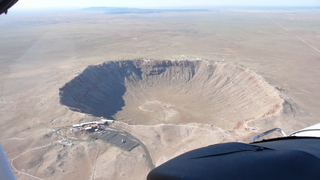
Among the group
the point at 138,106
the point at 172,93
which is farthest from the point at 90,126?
the point at 172,93

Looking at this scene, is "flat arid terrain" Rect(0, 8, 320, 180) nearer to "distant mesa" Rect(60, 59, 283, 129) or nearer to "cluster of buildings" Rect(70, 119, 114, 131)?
"distant mesa" Rect(60, 59, 283, 129)

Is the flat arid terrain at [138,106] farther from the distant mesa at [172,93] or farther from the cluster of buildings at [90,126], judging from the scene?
the cluster of buildings at [90,126]

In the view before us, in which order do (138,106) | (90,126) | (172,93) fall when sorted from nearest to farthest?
(90,126) → (138,106) → (172,93)

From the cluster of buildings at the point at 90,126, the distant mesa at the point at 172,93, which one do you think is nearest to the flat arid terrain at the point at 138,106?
the distant mesa at the point at 172,93

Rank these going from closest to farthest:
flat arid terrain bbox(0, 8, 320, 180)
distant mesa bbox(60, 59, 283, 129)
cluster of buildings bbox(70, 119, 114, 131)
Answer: flat arid terrain bbox(0, 8, 320, 180) < cluster of buildings bbox(70, 119, 114, 131) < distant mesa bbox(60, 59, 283, 129)

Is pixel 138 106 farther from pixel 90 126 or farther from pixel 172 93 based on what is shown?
pixel 90 126

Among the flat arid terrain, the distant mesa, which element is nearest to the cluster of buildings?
the flat arid terrain

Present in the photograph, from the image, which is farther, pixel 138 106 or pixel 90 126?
pixel 138 106

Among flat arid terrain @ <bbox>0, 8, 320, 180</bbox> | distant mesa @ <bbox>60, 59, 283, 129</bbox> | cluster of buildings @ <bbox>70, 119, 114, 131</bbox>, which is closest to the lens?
flat arid terrain @ <bbox>0, 8, 320, 180</bbox>

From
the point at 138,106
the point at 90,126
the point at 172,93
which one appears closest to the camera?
the point at 90,126
